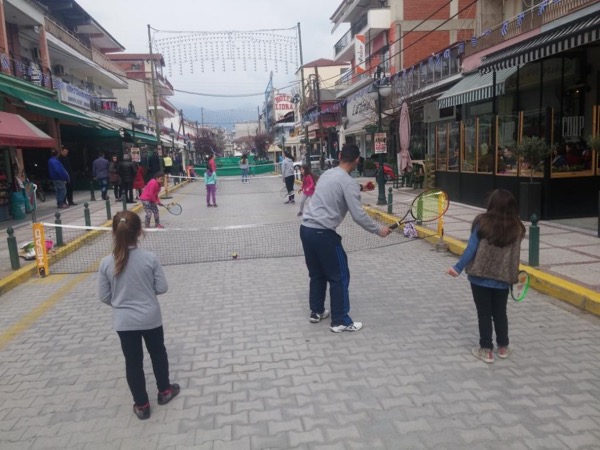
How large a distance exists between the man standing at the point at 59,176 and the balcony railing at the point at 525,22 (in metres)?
14.9

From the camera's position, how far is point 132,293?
3539 millimetres

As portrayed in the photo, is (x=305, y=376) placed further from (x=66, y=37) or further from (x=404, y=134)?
(x=66, y=37)

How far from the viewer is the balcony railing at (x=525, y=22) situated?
13.8 metres

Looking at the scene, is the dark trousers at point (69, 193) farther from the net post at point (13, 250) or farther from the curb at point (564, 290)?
the curb at point (564, 290)

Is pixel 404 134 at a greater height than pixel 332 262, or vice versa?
pixel 404 134

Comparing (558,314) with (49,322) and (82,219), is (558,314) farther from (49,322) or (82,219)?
(82,219)

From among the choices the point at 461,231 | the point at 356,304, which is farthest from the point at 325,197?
the point at 461,231

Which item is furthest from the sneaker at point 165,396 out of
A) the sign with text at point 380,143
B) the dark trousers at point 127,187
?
the dark trousers at point 127,187

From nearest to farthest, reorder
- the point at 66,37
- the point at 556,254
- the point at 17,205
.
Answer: the point at 556,254, the point at 17,205, the point at 66,37

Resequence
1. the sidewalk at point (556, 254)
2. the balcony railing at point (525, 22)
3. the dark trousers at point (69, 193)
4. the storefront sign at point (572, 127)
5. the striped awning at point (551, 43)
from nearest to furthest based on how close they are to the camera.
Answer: the sidewalk at point (556, 254) < the striped awning at point (551, 43) < the storefront sign at point (572, 127) < the balcony railing at point (525, 22) < the dark trousers at point (69, 193)

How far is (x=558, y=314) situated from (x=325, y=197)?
299 cm

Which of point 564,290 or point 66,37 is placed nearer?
point 564,290

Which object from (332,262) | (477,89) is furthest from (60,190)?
(332,262)

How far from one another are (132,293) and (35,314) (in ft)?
11.6
